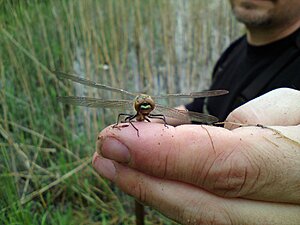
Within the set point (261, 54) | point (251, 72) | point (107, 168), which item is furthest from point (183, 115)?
point (261, 54)

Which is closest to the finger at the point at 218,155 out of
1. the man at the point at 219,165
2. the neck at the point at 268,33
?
the man at the point at 219,165

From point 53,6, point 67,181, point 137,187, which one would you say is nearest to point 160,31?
point 53,6

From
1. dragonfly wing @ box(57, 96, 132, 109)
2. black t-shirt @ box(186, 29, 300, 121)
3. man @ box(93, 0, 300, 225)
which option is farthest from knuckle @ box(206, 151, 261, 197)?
black t-shirt @ box(186, 29, 300, 121)

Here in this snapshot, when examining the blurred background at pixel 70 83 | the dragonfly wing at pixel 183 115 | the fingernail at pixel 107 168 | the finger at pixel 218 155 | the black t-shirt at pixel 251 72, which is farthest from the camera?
the black t-shirt at pixel 251 72

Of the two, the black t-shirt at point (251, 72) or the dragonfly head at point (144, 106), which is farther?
the black t-shirt at point (251, 72)

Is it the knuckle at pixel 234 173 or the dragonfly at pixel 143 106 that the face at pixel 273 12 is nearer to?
the dragonfly at pixel 143 106

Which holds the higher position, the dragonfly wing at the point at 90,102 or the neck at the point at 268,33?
the neck at the point at 268,33
